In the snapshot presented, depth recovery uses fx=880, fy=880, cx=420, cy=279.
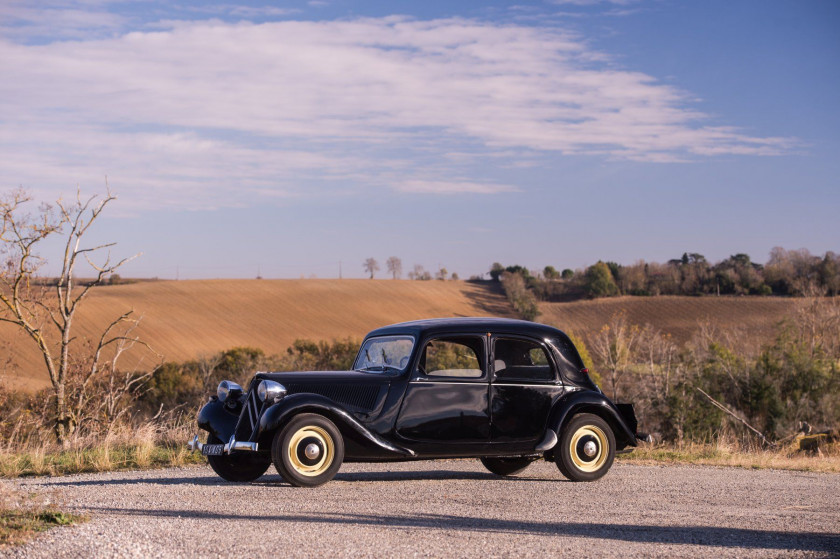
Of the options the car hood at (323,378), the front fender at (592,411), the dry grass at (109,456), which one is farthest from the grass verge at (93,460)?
the front fender at (592,411)

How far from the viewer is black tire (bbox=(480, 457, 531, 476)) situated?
10.8 metres

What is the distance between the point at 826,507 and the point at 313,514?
4.80 meters

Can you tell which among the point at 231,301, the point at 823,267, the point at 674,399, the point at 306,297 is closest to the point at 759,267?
the point at 823,267

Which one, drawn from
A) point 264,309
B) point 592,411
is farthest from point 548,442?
point 264,309

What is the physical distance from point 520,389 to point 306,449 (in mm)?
2580

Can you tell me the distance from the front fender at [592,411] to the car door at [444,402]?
85 cm

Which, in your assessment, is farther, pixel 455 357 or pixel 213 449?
pixel 455 357

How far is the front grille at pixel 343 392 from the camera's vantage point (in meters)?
9.27

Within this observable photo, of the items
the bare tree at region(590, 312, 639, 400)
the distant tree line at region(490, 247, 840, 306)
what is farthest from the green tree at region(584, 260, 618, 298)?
the bare tree at region(590, 312, 639, 400)

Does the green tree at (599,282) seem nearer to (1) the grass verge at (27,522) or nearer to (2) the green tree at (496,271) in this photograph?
(2) the green tree at (496,271)

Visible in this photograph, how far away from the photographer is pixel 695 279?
92.8 m

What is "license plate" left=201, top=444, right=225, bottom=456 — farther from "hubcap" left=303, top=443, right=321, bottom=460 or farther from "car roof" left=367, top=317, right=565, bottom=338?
"car roof" left=367, top=317, right=565, bottom=338

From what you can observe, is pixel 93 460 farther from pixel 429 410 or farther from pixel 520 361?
pixel 520 361

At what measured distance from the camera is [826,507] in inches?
325
